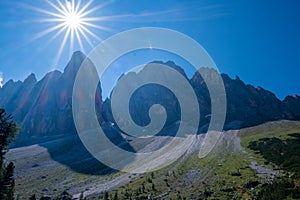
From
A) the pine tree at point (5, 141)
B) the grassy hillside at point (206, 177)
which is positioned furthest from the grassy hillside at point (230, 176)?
the pine tree at point (5, 141)

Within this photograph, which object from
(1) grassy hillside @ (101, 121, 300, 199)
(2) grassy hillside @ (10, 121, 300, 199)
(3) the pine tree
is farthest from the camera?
(2) grassy hillside @ (10, 121, 300, 199)

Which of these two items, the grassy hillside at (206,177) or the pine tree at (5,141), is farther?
the grassy hillside at (206,177)

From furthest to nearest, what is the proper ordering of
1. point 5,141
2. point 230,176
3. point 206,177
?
point 206,177
point 230,176
point 5,141

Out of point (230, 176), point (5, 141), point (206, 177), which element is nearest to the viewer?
point (5, 141)

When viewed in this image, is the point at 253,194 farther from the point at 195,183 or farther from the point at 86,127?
the point at 86,127

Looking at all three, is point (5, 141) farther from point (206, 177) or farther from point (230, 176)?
point (206, 177)

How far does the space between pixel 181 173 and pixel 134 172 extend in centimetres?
2143

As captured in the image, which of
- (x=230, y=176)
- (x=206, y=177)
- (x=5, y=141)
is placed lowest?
(x=230, y=176)

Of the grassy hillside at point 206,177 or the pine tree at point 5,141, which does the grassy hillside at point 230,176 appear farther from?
the pine tree at point 5,141

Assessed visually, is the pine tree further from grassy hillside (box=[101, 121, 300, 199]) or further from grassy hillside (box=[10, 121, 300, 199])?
grassy hillside (box=[101, 121, 300, 199])

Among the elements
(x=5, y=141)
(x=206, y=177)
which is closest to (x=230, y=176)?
(x=206, y=177)

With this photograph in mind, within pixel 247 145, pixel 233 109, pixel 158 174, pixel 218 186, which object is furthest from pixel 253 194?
pixel 233 109

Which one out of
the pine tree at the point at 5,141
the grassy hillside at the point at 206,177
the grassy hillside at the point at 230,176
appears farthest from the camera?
the grassy hillside at the point at 206,177

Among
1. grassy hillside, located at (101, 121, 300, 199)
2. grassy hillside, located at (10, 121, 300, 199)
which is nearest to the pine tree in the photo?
grassy hillside, located at (10, 121, 300, 199)
